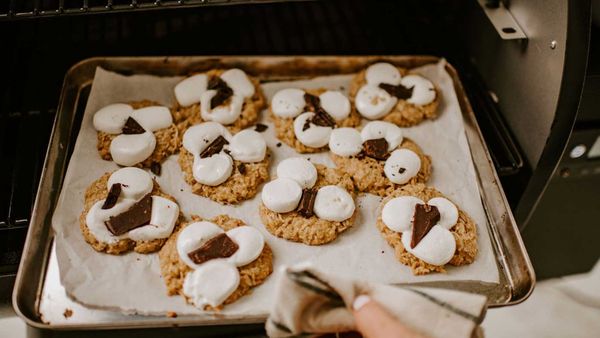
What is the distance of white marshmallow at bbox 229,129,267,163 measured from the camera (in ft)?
5.38

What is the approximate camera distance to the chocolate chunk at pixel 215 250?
4.58 ft

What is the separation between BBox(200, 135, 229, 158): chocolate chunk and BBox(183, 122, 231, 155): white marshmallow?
0.04 feet

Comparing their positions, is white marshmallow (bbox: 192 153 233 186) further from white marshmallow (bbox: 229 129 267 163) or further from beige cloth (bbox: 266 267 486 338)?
beige cloth (bbox: 266 267 486 338)

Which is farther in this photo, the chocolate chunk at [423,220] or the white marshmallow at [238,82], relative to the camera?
the white marshmallow at [238,82]

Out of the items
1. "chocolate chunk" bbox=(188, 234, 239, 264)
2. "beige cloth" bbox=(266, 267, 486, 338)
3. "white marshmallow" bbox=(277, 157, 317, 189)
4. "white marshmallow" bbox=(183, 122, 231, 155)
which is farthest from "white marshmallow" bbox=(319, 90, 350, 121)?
"beige cloth" bbox=(266, 267, 486, 338)

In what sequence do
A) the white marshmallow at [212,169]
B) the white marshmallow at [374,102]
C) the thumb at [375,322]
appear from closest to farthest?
the thumb at [375,322] < the white marshmallow at [212,169] < the white marshmallow at [374,102]

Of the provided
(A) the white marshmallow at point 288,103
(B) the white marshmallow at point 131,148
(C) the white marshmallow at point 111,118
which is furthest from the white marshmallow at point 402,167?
(C) the white marshmallow at point 111,118

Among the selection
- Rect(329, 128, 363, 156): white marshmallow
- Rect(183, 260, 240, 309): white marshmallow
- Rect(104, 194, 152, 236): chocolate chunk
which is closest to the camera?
Rect(183, 260, 240, 309): white marshmallow

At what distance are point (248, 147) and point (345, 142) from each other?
0.29 metres

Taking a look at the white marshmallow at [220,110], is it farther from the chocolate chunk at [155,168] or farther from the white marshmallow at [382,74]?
the white marshmallow at [382,74]

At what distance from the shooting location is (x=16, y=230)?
1.57 meters

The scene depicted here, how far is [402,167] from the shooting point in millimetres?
1622

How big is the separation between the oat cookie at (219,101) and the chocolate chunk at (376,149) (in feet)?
1.22

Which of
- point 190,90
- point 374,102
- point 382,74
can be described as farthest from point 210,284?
point 382,74
